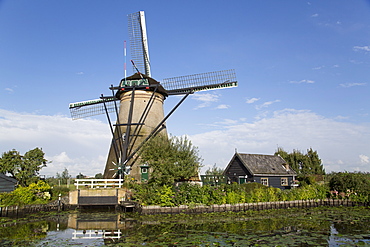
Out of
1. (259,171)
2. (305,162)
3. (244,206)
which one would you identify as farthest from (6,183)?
(305,162)

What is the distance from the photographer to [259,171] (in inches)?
1041

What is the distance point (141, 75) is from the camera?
80.6ft

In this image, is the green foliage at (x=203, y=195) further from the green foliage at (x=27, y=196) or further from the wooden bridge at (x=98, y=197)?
the green foliage at (x=27, y=196)

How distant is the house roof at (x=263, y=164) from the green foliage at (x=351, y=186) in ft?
23.3

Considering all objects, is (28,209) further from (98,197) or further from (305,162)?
(305,162)

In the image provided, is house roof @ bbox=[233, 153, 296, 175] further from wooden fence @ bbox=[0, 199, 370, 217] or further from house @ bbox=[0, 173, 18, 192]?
house @ bbox=[0, 173, 18, 192]

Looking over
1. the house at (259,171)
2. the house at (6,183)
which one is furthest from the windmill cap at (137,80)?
the house at (6,183)

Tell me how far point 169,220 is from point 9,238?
6.43 metres

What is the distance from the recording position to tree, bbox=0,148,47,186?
886 inches

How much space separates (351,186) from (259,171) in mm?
8273

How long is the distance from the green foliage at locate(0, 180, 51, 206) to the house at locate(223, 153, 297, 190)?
16.3m

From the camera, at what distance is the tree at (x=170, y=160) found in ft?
56.2

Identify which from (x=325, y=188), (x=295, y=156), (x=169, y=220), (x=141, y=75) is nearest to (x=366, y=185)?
(x=325, y=188)

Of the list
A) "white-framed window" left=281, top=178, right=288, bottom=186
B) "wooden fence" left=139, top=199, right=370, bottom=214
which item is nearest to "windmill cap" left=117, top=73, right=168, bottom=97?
"wooden fence" left=139, top=199, right=370, bottom=214
